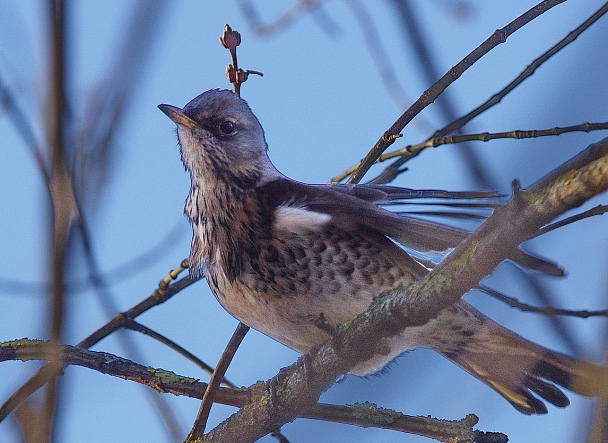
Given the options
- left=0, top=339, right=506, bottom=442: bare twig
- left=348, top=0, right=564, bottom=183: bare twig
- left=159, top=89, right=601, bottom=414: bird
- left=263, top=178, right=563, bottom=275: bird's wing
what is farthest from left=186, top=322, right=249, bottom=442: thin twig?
left=348, top=0, right=564, bottom=183: bare twig

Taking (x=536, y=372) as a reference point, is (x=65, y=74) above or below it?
below

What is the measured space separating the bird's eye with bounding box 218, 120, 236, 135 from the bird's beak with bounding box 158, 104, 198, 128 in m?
0.18

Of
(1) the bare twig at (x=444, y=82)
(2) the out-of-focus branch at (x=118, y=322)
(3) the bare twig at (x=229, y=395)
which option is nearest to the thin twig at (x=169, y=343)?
(2) the out-of-focus branch at (x=118, y=322)

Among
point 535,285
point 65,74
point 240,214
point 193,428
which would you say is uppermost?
point 240,214

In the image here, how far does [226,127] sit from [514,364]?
7.57 feet

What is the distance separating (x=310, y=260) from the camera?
4.14 meters

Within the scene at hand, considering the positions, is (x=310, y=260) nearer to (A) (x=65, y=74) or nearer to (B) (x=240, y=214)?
(B) (x=240, y=214)

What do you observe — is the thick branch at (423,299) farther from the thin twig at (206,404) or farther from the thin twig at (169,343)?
the thin twig at (169,343)

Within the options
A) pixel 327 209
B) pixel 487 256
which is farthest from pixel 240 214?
pixel 487 256

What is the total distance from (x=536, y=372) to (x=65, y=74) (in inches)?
141

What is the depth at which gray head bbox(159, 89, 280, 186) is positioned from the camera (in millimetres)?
4879

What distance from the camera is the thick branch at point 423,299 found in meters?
2.20

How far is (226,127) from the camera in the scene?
16.8 feet

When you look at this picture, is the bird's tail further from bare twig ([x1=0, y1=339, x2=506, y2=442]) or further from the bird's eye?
the bird's eye
